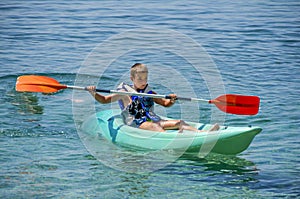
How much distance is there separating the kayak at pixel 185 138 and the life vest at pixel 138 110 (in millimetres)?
146

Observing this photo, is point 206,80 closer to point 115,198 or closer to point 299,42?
point 299,42

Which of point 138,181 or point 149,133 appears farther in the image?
point 149,133

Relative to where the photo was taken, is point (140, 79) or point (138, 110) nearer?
point (140, 79)

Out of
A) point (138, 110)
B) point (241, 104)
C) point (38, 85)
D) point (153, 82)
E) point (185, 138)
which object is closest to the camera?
point (185, 138)

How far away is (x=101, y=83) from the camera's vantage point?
11.2 meters

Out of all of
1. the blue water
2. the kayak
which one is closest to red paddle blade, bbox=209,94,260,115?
the kayak

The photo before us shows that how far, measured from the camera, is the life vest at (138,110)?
27.1ft

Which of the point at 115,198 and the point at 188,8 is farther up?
the point at 188,8

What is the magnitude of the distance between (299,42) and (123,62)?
4.23 meters

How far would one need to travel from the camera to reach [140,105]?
27.2 feet

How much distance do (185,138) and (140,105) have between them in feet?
3.01

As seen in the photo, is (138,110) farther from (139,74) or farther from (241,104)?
(241,104)

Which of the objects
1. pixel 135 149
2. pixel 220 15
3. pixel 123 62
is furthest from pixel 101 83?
pixel 220 15

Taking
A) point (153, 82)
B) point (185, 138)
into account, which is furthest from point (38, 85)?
point (153, 82)
